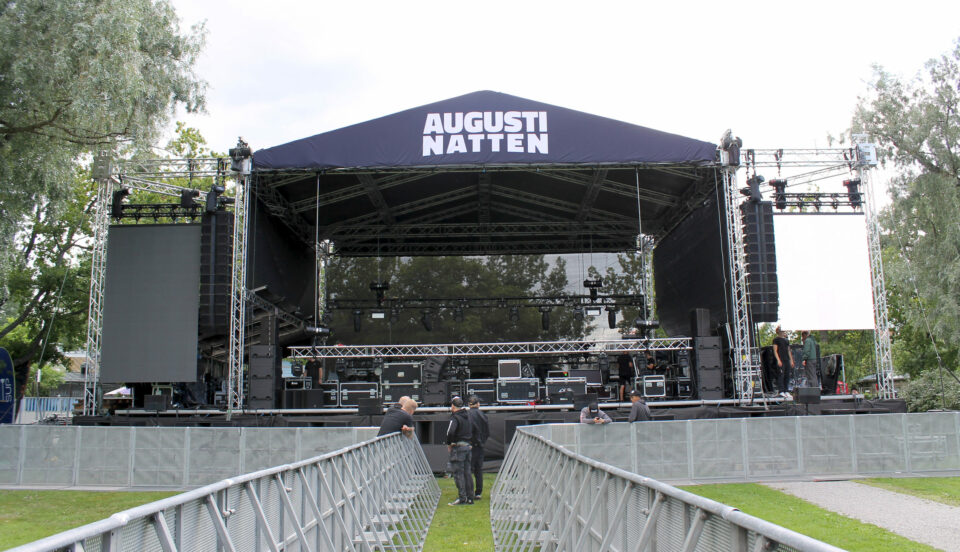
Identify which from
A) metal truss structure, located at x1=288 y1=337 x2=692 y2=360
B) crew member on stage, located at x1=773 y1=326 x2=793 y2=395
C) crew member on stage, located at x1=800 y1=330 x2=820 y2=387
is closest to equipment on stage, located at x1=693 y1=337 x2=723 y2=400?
metal truss structure, located at x1=288 y1=337 x2=692 y2=360

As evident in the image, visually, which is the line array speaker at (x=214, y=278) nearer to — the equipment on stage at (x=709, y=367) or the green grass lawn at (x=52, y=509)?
the green grass lawn at (x=52, y=509)

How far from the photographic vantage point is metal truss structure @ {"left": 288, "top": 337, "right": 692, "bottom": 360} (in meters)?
16.5

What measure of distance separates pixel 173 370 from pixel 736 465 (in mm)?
10258

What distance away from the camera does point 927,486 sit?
10195mm

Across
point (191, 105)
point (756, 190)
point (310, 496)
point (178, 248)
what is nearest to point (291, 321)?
point (178, 248)

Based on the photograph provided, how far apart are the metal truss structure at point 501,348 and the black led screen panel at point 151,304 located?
274cm

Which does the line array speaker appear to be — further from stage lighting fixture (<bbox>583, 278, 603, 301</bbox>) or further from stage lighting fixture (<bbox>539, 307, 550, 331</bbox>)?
stage lighting fixture (<bbox>583, 278, 603, 301</bbox>)

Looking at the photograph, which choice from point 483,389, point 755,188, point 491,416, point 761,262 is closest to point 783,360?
point 761,262

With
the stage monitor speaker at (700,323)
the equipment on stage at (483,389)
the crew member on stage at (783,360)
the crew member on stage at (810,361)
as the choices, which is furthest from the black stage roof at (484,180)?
the equipment on stage at (483,389)

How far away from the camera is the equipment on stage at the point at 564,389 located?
49.1 feet

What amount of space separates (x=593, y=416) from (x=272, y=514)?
326 inches

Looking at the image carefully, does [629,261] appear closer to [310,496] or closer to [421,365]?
[421,365]

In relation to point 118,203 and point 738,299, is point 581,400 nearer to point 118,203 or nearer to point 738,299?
point 738,299

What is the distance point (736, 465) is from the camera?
11.0 m
